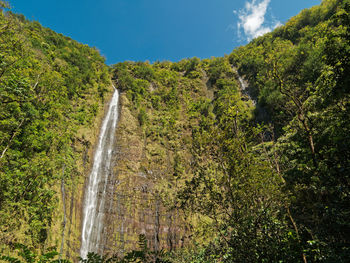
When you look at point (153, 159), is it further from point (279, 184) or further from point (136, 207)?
point (279, 184)

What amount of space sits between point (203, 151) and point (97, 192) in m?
19.1

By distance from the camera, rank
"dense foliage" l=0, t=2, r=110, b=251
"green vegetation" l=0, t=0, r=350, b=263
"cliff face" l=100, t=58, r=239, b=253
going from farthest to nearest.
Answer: "cliff face" l=100, t=58, r=239, b=253
"dense foliage" l=0, t=2, r=110, b=251
"green vegetation" l=0, t=0, r=350, b=263

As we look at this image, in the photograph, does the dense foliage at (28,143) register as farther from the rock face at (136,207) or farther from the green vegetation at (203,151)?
the rock face at (136,207)

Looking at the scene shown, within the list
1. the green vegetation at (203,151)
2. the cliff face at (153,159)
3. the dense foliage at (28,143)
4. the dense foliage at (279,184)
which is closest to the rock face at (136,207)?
the cliff face at (153,159)

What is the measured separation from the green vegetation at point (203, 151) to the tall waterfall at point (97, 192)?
179cm

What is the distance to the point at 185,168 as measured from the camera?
28.3 metres

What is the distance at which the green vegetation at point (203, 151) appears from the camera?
5.54 metres

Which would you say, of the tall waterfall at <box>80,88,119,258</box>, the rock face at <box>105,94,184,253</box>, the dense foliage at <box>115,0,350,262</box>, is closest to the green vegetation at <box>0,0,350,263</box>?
the dense foliage at <box>115,0,350,262</box>

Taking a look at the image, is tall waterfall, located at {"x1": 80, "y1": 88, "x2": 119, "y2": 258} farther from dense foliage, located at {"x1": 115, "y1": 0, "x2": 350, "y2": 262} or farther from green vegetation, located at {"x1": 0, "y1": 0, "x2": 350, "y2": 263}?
dense foliage, located at {"x1": 115, "y1": 0, "x2": 350, "y2": 262}

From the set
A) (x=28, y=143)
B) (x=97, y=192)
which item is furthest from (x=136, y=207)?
(x=28, y=143)

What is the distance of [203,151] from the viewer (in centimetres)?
651

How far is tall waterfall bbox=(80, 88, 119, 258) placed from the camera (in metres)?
18.1

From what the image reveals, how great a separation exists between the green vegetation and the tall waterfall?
179cm

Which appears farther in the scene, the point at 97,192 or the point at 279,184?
the point at 97,192
